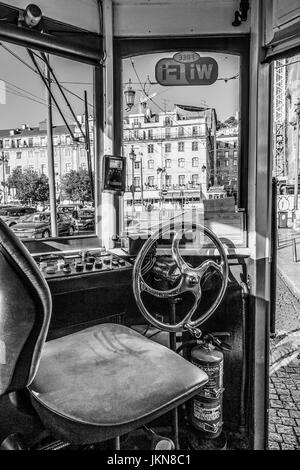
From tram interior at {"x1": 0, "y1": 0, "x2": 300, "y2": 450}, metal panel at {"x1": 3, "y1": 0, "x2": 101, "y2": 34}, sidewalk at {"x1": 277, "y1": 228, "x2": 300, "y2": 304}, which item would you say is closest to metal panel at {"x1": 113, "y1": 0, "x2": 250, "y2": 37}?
tram interior at {"x1": 0, "y1": 0, "x2": 300, "y2": 450}

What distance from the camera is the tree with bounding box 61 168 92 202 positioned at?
2.27 meters

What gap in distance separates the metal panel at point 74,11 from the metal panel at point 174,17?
13 centimetres

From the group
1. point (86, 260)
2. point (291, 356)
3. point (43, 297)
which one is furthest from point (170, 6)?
point (291, 356)

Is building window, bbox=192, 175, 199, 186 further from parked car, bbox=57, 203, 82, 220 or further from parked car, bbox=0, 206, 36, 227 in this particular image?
parked car, bbox=0, 206, 36, 227

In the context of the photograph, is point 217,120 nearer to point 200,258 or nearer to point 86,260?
point 200,258

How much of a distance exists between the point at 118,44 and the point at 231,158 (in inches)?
39.3

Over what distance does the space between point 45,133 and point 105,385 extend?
5.65 feet

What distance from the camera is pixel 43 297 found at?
2.55 feet

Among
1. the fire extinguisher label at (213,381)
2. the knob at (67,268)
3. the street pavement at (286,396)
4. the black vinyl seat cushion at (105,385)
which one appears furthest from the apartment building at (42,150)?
the street pavement at (286,396)

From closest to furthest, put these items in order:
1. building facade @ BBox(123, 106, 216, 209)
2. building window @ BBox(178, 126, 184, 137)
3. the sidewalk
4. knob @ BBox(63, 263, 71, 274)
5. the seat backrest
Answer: the seat backrest
knob @ BBox(63, 263, 71, 274)
building facade @ BBox(123, 106, 216, 209)
building window @ BBox(178, 126, 184, 137)
the sidewalk

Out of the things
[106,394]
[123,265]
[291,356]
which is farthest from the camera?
[291,356]

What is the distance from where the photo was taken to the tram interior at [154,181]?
5.38 ft

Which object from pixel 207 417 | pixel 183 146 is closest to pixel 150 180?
pixel 183 146

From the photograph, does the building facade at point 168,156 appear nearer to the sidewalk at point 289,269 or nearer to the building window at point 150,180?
the building window at point 150,180
